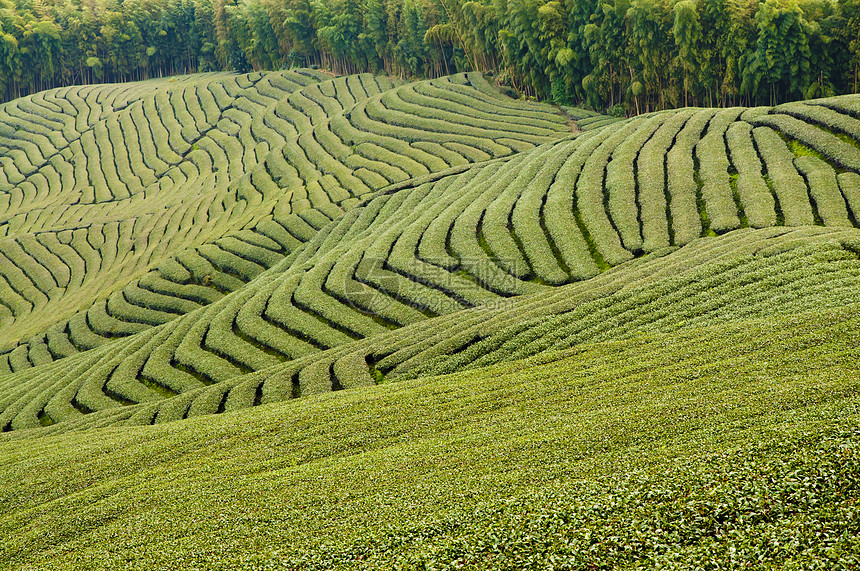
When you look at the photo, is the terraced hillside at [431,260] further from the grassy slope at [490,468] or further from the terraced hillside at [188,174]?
the grassy slope at [490,468]

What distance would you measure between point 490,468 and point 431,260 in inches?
Answer: 1014

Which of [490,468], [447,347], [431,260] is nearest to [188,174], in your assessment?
[431,260]

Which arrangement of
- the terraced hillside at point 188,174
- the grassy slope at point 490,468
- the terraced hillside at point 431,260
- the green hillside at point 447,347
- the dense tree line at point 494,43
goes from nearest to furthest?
the grassy slope at point 490,468 → the green hillside at point 447,347 → the terraced hillside at point 431,260 → the terraced hillside at point 188,174 → the dense tree line at point 494,43

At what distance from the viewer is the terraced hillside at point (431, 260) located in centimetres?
3247

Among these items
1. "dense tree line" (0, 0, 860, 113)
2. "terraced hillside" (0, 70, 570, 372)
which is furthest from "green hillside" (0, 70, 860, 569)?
"dense tree line" (0, 0, 860, 113)

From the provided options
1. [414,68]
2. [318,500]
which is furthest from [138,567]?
[414,68]

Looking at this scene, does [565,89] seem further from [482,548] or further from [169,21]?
[169,21]

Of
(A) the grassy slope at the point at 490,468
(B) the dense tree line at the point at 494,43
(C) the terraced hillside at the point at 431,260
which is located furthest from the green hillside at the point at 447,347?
(B) the dense tree line at the point at 494,43

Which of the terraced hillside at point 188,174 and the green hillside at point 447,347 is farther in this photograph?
the terraced hillside at point 188,174

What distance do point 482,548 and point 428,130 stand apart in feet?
227

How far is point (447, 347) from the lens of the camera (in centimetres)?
3266

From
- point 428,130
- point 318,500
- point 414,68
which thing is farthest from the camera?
point 414,68

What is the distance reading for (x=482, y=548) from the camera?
48.9ft

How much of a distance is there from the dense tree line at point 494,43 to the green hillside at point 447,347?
7.60 metres
